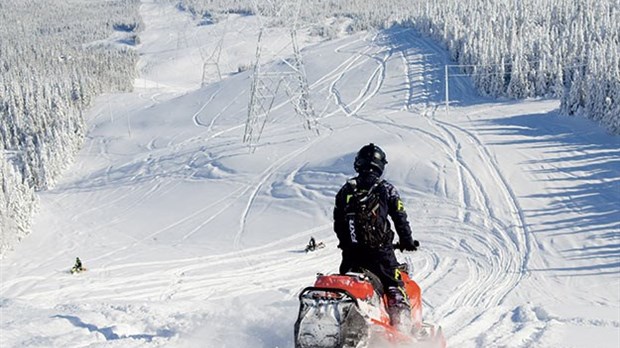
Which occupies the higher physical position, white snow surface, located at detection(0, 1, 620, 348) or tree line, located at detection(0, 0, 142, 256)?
white snow surface, located at detection(0, 1, 620, 348)

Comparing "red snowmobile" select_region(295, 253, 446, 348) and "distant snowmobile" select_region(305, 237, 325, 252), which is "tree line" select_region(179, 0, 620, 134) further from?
"red snowmobile" select_region(295, 253, 446, 348)

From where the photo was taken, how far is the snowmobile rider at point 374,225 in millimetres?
7344

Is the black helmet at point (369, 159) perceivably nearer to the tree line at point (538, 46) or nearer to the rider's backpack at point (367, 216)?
the rider's backpack at point (367, 216)

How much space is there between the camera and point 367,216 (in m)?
7.40

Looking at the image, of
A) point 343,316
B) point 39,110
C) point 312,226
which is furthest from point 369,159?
point 39,110

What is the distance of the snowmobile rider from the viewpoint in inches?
289

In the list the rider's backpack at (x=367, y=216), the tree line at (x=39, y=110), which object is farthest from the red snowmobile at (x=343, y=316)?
the tree line at (x=39, y=110)

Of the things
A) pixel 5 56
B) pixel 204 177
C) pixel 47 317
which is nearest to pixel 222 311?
pixel 47 317

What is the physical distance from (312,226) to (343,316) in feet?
88.2

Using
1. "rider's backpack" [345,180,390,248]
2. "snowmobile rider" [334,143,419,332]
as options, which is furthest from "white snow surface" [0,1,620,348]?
"rider's backpack" [345,180,390,248]

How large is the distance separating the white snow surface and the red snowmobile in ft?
4.95

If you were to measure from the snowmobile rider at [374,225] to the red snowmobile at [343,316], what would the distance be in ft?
0.85

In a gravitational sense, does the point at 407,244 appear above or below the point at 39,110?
above

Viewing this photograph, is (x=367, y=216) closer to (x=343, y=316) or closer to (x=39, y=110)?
(x=343, y=316)
